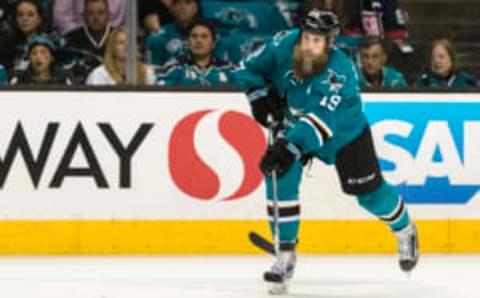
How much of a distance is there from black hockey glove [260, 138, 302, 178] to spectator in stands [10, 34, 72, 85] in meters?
1.99

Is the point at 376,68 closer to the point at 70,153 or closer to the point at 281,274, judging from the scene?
→ the point at 70,153

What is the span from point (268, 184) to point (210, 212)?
1113mm

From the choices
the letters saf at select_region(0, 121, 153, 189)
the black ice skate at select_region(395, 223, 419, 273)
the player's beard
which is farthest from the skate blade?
the letters saf at select_region(0, 121, 153, 189)

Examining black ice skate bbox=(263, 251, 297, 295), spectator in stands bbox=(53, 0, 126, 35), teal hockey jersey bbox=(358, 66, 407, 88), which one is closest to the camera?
black ice skate bbox=(263, 251, 297, 295)

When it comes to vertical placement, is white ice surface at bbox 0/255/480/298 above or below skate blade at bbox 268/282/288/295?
below

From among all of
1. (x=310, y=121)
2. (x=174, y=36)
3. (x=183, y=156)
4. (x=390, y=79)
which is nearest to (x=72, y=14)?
(x=174, y=36)

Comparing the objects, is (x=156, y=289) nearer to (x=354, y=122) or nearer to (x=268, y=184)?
(x=268, y=184)

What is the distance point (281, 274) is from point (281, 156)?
23.4 inches

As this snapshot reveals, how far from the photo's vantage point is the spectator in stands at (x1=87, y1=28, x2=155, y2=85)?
7027 millimetres

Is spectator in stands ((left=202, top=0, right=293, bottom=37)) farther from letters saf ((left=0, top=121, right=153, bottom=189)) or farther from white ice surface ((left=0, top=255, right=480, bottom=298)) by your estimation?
white ice surface ((left=0, top=255, right=480, bottom=298))

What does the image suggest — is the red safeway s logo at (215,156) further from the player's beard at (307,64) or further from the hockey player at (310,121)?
the player's beard at (307,64)

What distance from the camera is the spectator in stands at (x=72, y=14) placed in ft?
23.8

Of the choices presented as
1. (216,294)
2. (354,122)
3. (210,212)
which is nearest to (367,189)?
(354,122)

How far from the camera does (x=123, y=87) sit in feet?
22.8
